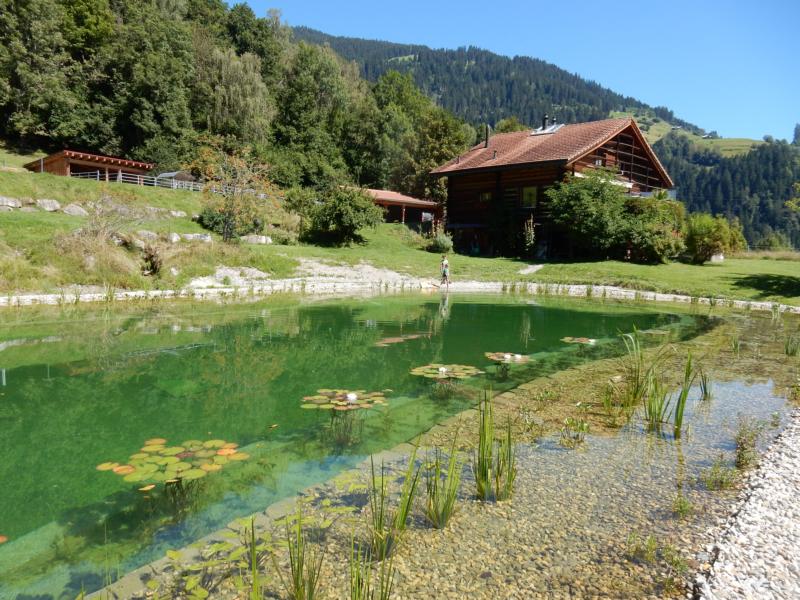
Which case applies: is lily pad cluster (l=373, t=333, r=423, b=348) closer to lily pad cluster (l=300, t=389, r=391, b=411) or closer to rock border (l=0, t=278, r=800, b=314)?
lily pad cluster (l=300, t=389, r=391, b=411)

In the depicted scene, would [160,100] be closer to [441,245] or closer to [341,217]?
[341,217]

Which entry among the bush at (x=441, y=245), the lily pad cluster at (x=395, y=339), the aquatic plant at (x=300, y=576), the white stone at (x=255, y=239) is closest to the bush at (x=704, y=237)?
the bush at (x=441, y=245)

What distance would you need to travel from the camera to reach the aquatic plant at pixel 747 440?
4449mm

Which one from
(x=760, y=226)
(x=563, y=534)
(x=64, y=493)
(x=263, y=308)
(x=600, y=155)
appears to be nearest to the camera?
(x=563, y=534)

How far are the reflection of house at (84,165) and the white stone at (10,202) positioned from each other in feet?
34.9

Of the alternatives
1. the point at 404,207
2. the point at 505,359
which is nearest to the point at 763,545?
the point at 505,359

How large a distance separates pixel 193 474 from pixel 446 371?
4.14 metres

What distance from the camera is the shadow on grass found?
1795 cm

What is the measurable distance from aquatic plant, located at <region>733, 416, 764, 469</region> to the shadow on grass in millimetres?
14988

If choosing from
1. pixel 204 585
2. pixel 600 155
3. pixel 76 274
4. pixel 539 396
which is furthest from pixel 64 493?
pixel 600 155

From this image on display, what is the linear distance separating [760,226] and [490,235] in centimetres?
8858

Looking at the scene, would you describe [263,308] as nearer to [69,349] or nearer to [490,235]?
[69,349]

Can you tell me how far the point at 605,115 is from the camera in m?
166

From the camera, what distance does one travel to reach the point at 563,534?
3.32 metres
